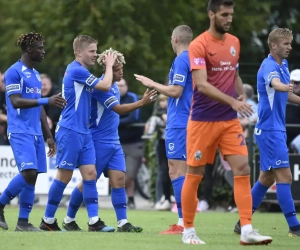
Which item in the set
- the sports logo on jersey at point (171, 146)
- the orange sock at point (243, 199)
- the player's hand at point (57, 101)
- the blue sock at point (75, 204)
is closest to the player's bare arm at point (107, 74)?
the player's hand at point (57, 101)

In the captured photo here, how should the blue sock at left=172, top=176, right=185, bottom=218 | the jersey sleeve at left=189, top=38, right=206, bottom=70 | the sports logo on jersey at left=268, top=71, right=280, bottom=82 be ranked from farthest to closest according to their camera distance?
the blue sock at left=172, top=176, right=185, bottom=218
the sports logo on jersey at left=268, top=71, right=280, bottom=82
the jersey sleeve at left=189, top=38, right=206, bottom=70

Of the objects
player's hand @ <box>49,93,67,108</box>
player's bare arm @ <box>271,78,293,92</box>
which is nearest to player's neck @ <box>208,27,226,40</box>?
player's bare arm @ <box>271,78,293,92</box>

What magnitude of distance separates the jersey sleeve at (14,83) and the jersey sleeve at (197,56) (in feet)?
9.35

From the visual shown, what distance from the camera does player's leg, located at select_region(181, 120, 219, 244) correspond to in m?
10.5

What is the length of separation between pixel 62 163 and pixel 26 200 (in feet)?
2.12

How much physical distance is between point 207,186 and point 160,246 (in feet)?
29.2

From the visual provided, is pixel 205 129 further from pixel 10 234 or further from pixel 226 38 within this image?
pixel 10 234

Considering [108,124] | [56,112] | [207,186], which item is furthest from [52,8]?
[108,124]

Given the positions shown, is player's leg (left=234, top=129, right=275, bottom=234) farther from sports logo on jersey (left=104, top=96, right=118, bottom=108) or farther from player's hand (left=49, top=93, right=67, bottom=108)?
player's hand (left=49, top=93, right=67, bottom=108)

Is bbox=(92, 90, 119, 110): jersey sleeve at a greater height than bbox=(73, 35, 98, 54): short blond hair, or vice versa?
bbox=(73, 35, 98, 54): short blond hair

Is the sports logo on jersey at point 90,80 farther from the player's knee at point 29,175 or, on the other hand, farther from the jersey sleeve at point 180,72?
the player's knee at point 29,175

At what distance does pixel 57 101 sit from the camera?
12.1 metres

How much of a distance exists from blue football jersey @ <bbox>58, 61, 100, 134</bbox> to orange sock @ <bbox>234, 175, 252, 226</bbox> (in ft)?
9.30

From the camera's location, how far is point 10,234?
11.7 m
